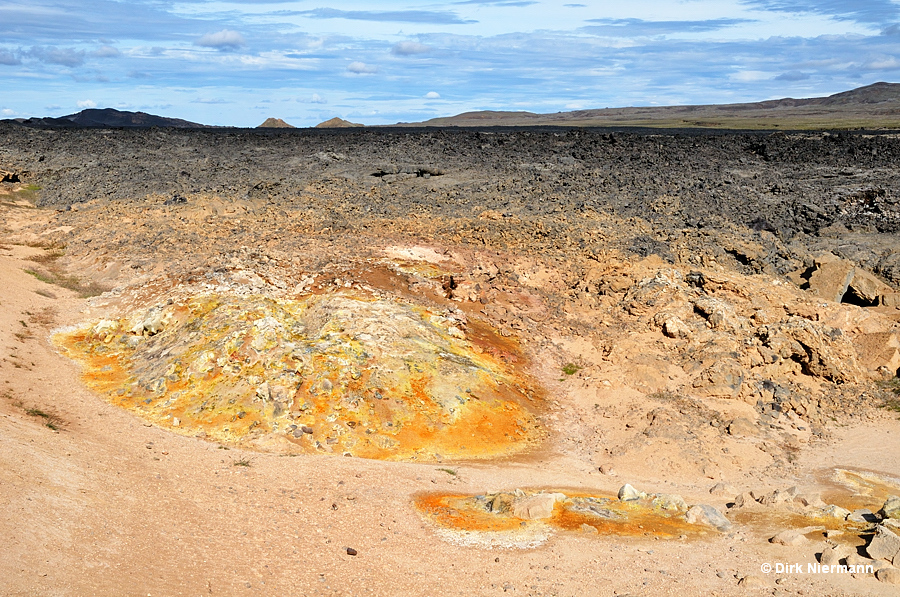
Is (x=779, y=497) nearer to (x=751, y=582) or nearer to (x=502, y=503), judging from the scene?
(x=751, y=582)

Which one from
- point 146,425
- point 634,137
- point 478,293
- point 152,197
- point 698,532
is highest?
point 634,137

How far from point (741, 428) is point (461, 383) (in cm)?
467

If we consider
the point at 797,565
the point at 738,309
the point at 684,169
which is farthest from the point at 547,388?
the point at 684,169

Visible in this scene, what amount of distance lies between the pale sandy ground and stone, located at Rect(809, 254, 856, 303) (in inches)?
311

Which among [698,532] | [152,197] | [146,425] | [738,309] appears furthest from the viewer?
[152,197]

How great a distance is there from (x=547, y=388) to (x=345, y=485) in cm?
525

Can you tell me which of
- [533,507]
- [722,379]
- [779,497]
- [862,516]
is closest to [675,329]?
[722,379]

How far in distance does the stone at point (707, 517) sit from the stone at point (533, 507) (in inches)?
68.2

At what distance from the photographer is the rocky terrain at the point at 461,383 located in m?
7.96

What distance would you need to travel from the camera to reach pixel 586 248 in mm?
18297

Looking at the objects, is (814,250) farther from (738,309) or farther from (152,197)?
(152,197)

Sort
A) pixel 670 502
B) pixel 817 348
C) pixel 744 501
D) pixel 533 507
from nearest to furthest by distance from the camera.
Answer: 1. pixel 533 507
2. pixel 670 502
3. pixel 744 501
4. pixel 817 348

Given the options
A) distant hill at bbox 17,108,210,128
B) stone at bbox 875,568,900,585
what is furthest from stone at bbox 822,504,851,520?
distant hill at bbox 17,108,210,128

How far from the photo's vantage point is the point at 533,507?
9266 mm
